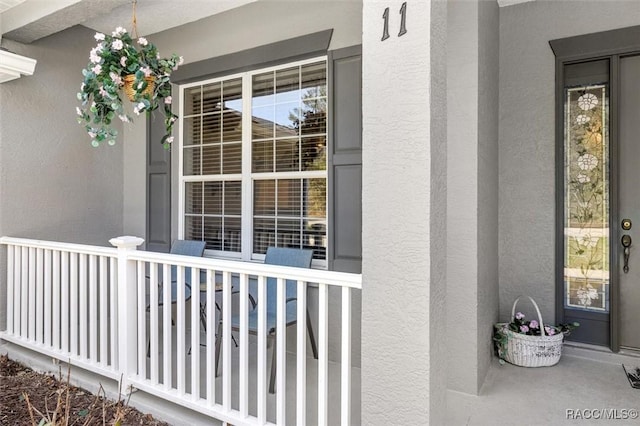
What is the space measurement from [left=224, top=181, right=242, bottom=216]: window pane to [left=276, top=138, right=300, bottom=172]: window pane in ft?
1.66

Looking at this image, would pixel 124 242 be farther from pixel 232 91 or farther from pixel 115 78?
pixel 232 91

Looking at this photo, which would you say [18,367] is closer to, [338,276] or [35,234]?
[35,234]

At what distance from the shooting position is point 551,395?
2.55 meters

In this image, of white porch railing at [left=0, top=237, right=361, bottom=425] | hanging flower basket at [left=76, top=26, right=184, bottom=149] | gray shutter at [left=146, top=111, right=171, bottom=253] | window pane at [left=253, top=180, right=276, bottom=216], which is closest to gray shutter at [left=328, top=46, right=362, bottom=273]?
white porch railing at [left=0, top=237, right=361, bottom=425]

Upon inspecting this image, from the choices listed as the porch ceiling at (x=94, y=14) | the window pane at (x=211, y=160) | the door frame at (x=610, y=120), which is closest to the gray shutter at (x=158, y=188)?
the window pane at (x=211, y=160)

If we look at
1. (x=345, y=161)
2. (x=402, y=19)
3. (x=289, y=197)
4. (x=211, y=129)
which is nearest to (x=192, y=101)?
(x=211, y=129)

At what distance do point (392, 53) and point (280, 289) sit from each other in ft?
3.80

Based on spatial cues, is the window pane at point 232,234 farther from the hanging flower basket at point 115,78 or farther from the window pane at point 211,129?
the hanging flower basket at point 115,78

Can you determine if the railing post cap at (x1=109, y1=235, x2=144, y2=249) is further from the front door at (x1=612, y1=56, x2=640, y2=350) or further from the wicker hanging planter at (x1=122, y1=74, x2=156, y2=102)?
the front door at (x1=612, y1=56, x2=640, y2=350)

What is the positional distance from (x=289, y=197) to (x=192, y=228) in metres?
1.25

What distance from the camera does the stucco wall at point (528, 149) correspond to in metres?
3.27

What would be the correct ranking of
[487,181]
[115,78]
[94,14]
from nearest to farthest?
[115,78] → [487,181] → [94,14]

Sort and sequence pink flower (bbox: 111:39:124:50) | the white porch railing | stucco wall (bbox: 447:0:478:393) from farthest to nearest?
stucco wall (bbox: 447:0:478:393)
pink flower (bbox: 111:39:124:50)
the white porch railing

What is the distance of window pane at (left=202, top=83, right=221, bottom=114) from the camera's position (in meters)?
3.94
